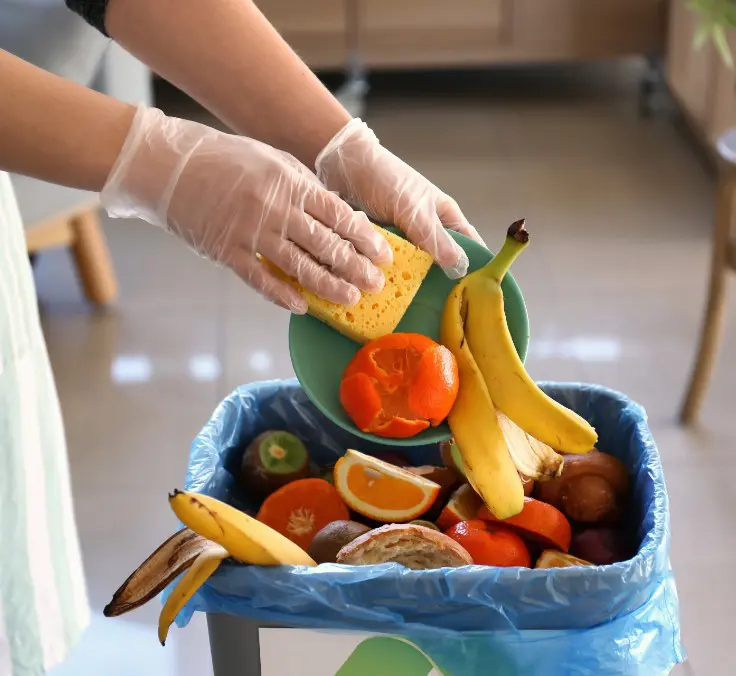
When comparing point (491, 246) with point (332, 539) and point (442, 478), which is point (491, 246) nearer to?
point (442, 478)

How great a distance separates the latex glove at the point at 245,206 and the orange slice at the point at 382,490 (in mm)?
189

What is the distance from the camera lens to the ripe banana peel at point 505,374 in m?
0.93

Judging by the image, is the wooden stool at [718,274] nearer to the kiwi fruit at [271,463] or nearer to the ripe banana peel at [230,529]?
the kiwi fruit at [271,463]

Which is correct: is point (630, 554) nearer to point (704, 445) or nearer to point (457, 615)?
point (457, 615)

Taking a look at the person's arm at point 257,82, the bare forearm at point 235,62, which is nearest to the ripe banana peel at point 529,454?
the person's arm at point 257,82

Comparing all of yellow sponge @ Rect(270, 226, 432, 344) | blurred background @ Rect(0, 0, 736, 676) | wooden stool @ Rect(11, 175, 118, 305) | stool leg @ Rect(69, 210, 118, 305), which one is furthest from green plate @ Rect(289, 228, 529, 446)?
stool leg @ Rect(69, 210, 118, 305)

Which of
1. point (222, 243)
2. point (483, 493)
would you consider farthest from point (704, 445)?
point (222, 243)

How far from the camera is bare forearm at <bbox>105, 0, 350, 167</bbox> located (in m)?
1.04

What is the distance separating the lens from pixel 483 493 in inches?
36.5

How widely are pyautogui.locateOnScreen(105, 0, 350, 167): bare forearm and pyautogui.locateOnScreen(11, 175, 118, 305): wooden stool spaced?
1081 mm

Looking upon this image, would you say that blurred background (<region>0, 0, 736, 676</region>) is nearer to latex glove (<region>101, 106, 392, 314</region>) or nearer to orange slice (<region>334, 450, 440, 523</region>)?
orange slice (<region>334, 450, 440, 523</region>)

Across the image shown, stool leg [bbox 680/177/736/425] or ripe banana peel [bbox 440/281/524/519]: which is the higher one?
ripe banana peel [bbox 440/281/524/519]

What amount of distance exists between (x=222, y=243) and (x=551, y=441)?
0.35m

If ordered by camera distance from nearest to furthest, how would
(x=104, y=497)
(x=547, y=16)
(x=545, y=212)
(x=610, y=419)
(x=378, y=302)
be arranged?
(x=378, y=302), (x=610, y=419), (x=104, y=497), (x=545, y=212), (x=547, y=16)
